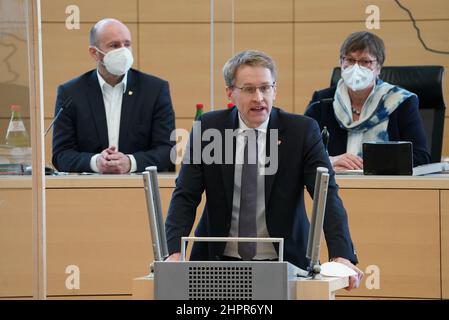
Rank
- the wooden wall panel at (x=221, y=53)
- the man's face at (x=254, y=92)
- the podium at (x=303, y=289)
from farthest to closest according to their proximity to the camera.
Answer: the wooden wall panel at (x=221, y=53) < the man's face at (x=254, y=92) < the podium at (x=303, y=289)

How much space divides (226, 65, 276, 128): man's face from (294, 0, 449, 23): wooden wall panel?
3.93 metres

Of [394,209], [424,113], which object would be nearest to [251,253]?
[394,209]

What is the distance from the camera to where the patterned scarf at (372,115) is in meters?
4.68

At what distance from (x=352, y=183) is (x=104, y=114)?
1284mm

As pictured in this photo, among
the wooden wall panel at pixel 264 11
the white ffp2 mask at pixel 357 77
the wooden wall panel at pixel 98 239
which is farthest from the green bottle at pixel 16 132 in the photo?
the wooden wall panel at pixel 264 11

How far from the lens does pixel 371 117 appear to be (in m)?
4.68

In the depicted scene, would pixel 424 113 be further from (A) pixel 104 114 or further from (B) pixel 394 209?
(A) pixel 104 114

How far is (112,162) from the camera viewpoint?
4.48 metres

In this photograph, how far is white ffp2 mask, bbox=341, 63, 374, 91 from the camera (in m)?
4.71

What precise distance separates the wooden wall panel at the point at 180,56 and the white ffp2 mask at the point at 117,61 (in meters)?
2.24

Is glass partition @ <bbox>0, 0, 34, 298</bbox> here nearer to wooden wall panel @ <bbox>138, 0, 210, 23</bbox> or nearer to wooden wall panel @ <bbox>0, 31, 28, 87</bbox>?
wooden wall panel @ <bbox>0, 31, 28, 87</bbox>

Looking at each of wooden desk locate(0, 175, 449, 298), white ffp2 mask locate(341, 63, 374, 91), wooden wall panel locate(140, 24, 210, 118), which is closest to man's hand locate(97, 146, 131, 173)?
wooden desk locate(0, 175, 449, 298)

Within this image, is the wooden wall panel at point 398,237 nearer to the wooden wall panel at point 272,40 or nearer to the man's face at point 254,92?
the man's face at point 254,92

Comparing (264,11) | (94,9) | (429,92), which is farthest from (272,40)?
(429,92)
